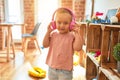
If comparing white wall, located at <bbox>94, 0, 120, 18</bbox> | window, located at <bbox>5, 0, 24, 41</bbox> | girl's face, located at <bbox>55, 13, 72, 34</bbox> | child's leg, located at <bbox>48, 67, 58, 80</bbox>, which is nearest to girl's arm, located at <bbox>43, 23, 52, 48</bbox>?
girl's face, located at <bbox>55, 13, 72, 34</bbox>

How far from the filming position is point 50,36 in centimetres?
139

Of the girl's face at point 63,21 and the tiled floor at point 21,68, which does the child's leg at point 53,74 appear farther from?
the tiled floor at point 21,68

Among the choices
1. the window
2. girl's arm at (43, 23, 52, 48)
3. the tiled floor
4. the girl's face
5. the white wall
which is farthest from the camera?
the window

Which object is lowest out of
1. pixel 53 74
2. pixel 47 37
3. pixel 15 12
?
pixel 53 74

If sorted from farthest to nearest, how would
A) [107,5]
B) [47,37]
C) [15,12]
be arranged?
1. [15,12]
2. [107,5]
3. [47,37]

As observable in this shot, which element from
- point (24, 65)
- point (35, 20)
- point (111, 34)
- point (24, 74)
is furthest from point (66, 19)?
point (35, 20)

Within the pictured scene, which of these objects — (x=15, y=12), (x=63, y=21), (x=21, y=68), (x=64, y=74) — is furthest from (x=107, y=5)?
(x=15, y=12)

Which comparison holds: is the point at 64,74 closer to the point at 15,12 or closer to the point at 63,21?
the point at 63,21

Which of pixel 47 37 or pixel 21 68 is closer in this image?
pixel 47 37

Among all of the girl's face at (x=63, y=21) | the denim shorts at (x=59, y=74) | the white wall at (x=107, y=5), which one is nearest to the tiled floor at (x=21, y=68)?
the white wall at (x=107, y=5)

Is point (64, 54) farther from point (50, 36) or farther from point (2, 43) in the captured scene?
point (2, 43)

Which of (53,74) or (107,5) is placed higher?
(107,5)

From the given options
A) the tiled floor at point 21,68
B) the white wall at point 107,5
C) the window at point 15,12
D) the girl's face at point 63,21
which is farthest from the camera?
the window at point 15,12

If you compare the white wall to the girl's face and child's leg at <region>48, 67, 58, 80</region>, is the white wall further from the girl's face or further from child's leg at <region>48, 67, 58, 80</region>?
child's leg at <region>48, 67, 58, 80</region>
